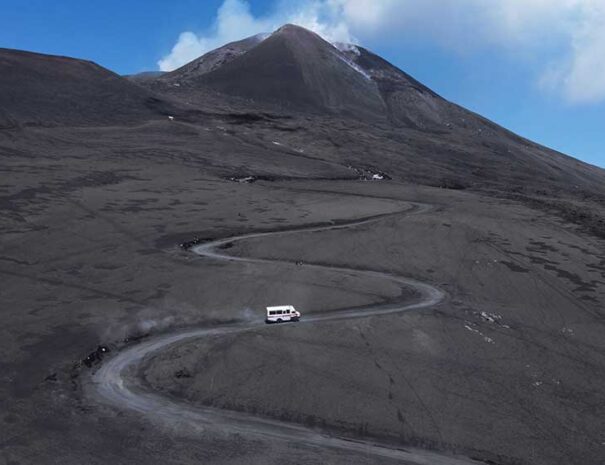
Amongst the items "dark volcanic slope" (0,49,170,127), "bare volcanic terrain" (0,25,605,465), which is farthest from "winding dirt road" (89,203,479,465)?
"dark volcanic slope" (0,49,170,127)

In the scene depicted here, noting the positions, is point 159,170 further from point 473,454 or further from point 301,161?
point 473,454

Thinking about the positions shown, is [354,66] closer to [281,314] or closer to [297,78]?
[297,78]

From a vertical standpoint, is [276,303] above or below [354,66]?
below

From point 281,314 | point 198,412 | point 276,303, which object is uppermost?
point 281,314

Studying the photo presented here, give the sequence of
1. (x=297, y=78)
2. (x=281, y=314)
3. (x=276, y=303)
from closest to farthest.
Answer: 1. (x=281, y=314)
2. (x=276, y=303)
3. (x=297, y=78)

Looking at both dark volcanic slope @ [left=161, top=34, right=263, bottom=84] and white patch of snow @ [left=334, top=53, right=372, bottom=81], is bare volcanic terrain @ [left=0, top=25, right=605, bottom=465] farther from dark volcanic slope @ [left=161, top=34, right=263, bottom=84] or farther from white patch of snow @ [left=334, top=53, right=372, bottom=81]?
white patch of snow @ [left=334, top=53, right=372, bottom=81]

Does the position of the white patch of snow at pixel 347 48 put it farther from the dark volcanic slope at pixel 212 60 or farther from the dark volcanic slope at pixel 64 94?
the dark volcanic slope at pixel 64 94

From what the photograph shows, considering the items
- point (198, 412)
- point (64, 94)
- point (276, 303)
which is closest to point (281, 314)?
point (276, 303)
